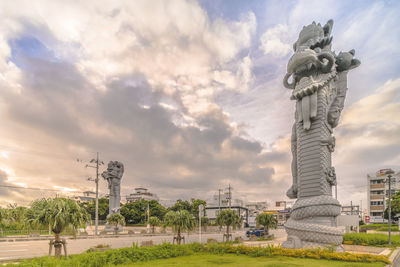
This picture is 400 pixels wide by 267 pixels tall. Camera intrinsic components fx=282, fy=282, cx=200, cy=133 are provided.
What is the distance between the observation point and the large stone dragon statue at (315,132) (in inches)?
738

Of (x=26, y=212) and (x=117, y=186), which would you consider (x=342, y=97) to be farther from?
(x=117, y=186)

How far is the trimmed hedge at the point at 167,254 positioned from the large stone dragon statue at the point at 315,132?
308 cm

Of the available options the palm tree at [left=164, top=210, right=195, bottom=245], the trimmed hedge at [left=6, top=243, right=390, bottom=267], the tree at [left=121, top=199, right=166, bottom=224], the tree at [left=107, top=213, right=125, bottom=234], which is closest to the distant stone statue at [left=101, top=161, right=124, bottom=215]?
the tree at [left=107, top=213, right=125, bottom=234]

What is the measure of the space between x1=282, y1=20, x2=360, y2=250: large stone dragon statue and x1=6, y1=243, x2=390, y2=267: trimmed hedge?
308cm

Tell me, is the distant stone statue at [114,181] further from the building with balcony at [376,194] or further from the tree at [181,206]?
the building with balcony at [376,194]

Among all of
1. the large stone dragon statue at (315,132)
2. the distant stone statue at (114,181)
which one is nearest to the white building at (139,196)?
the distant stone statue at (114,181)

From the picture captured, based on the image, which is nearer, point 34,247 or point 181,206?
point 34,247

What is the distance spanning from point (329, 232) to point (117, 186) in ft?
147

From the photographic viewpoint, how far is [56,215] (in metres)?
12.6

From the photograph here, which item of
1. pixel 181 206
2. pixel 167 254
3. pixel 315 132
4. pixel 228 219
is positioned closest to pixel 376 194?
pixel 181 206

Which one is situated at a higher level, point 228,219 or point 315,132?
point 315,132

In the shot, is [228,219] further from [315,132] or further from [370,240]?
[315,132]

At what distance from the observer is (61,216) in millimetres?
12672

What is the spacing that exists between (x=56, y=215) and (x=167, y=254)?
246 inches
